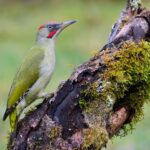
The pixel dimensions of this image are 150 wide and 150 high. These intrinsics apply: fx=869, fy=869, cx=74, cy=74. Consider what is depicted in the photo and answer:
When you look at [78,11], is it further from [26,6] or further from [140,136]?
[140,136]

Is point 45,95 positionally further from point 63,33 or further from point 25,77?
point 63,33

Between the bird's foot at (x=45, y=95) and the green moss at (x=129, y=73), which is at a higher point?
the green moss at (x=129, y=73)

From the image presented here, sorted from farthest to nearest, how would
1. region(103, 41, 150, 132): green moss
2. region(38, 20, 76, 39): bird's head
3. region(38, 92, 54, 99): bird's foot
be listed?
1. region(38, 20, 76, 39): bird's head
2. region(38, 92, 54, 99): bird's foot
3. region(103, 41, 150, 132): green moss

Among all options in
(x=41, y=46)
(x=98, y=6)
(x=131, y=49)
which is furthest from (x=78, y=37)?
(x=131, y=49)

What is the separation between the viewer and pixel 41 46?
781 cm

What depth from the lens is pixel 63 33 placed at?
2052cm

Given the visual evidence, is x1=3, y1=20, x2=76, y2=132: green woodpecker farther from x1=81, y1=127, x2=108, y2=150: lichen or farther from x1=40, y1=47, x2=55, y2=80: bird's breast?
x1=81, y1=127, x2=108, y2=150: lichen

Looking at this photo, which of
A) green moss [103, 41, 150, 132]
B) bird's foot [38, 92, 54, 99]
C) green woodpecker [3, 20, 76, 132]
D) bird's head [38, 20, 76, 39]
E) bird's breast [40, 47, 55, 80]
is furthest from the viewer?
bird's head [38, 20, 76, 39]

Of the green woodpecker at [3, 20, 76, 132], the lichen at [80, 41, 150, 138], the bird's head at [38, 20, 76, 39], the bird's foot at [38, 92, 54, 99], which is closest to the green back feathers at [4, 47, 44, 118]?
the green woodpecker at [3, 20, 76, 132]

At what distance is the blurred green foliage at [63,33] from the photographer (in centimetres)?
1612

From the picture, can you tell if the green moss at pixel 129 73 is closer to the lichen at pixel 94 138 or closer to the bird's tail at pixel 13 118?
the lichen at pixel 94 138

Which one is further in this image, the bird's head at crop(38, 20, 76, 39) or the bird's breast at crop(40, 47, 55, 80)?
the bird's head at crop(38, 20, 76, 39)

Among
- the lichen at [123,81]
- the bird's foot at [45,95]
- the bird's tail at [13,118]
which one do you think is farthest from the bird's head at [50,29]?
the lichen at [123,81]

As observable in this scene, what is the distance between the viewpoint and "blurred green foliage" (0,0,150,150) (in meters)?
16.1
